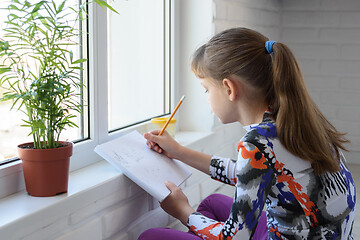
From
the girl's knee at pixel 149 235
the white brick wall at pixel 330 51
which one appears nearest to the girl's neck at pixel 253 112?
the girl's knee at pixel 149 235

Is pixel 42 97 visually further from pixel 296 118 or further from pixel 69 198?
pixel 296 118

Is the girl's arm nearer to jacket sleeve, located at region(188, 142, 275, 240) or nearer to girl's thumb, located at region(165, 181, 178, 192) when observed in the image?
girl's thumb, located at region(165, 181, 178, 192)

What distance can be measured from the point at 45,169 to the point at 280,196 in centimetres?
50

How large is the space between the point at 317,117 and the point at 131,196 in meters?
0.50

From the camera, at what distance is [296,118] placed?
1.09 meters

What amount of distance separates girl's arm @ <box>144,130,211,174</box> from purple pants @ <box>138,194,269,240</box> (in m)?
0.18

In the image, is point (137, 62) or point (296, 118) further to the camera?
point (137, 62)

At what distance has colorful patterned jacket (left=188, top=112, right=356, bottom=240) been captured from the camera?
104 centimetres

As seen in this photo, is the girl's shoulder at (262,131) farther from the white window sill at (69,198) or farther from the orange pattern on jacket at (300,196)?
the white window sill at (69,198)

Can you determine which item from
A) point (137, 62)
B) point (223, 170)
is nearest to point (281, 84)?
point (223, 170)

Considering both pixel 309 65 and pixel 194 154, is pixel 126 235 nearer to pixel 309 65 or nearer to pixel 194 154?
pixel 194 154

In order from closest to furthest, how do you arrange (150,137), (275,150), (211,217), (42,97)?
(42,97)
(275,150)
(150,137)
(211,217)

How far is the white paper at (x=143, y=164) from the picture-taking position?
1.21 metres

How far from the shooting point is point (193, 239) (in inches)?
49.1
